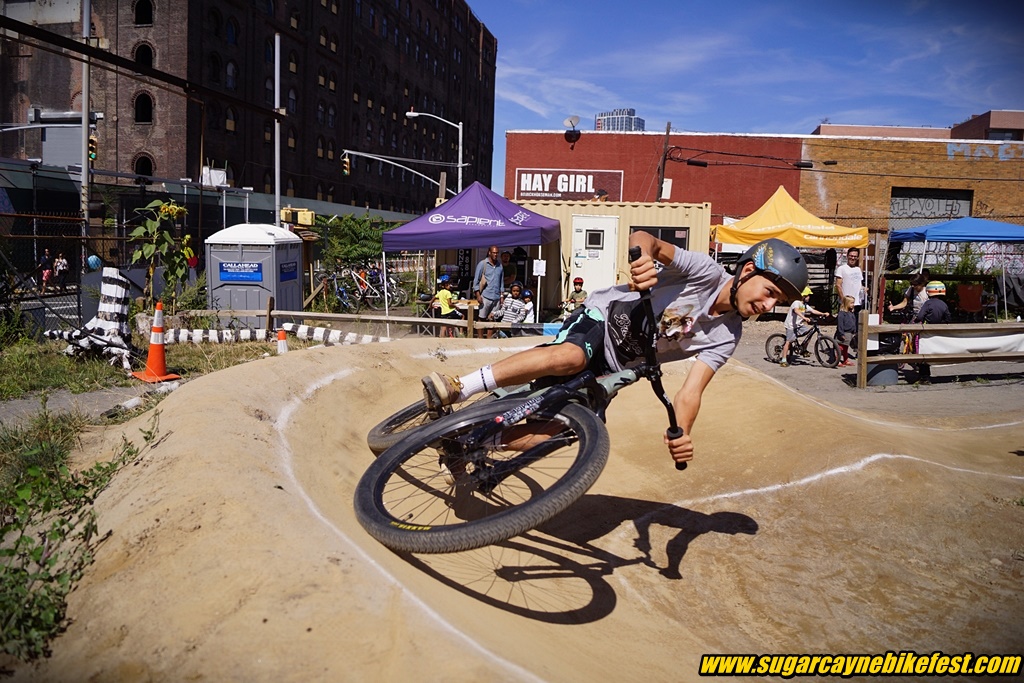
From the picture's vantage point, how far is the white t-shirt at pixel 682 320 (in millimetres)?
5047

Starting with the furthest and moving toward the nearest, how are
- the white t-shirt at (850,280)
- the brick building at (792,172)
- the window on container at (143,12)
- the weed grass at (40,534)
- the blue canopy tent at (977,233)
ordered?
the brick building at (792,172), the window on container at (143,12), the blue canopy tent at (977,233), the white t-shirt at (850,280), the weed grass at (40,534)

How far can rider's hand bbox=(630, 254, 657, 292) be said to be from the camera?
4.45m

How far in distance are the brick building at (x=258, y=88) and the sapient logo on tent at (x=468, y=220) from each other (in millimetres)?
6888

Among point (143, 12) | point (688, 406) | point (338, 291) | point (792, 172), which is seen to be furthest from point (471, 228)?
point (143, 12)

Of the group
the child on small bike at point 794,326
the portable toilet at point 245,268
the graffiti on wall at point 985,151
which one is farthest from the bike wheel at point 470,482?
the graffiti on wall at point 985,151

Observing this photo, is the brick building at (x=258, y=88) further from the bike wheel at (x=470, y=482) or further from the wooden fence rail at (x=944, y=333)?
the bike wheel at (x=470, y=482)

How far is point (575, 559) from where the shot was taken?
5.76m

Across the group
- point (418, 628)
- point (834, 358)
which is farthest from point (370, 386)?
point (834, 358)

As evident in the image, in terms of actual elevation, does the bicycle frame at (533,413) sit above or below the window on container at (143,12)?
below

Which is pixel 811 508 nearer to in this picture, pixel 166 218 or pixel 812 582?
pixel 812 582

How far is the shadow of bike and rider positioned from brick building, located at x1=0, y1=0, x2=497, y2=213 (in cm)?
1644

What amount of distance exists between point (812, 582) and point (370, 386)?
4.47 metres

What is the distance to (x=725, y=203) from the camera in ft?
146

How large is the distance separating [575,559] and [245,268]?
12781mm
